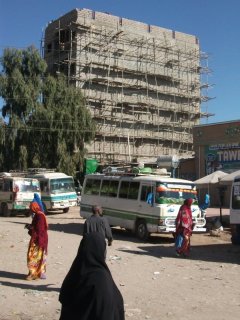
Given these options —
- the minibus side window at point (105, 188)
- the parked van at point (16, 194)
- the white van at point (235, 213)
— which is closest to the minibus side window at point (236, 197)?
the white van at point (235, 213)

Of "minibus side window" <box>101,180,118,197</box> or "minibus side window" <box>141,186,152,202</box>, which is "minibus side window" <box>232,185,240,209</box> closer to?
"minibus side window" <box>141,186,152,202</box>

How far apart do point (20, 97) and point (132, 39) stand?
2562 cm

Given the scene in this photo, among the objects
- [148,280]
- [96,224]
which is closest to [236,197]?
[148,280]

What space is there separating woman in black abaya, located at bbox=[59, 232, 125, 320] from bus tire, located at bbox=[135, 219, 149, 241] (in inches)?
536

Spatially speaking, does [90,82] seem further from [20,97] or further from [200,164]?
[200,164]

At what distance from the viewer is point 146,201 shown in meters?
17.0

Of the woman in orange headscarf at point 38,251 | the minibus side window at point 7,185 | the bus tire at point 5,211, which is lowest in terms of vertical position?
the bus tire at point 5,211

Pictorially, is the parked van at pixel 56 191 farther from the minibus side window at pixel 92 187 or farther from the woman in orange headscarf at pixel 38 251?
the woman in orange headscarf at pixel 38 251

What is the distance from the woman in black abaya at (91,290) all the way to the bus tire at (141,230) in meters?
13.6

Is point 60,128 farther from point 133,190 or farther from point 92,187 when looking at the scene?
point 133,190

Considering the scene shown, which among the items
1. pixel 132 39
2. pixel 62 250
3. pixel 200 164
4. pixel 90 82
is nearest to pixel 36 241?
pixel 62 250

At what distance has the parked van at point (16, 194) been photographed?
92.8ft

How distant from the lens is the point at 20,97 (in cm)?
4288

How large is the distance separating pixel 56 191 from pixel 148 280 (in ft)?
65.8
